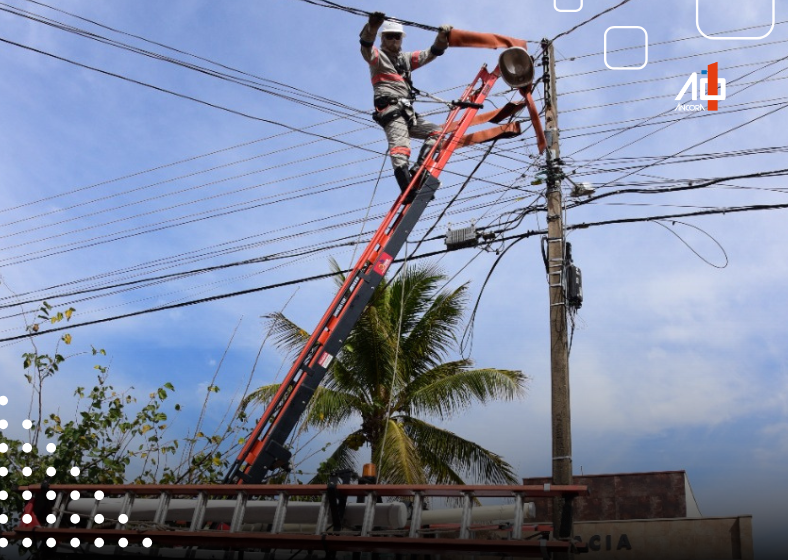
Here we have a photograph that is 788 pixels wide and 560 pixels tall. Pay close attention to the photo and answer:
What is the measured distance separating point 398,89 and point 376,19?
1.08 metres

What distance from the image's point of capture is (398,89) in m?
12.3

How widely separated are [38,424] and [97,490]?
19.3ft

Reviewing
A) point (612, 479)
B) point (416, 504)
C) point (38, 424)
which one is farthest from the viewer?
point (612, 479)

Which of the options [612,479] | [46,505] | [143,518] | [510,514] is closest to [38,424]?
[46,505]

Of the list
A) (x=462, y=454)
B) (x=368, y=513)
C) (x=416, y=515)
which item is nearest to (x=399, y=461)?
(x=462, y=454)

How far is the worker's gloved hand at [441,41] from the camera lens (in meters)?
12.4

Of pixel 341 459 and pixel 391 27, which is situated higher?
pixel 391 27

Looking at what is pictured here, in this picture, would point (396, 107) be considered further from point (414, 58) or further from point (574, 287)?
point (574, 287)

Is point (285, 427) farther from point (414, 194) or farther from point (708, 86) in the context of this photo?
point (708, 86)

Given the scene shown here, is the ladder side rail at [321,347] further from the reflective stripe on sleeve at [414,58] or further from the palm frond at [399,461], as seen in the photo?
the palm frond at [399,461]

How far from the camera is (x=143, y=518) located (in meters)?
8.78

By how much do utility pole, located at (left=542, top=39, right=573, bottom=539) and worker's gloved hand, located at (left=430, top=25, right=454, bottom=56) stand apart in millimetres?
1912

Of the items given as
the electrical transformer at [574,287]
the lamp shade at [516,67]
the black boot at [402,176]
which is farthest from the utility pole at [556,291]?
the black boot at [402,176]

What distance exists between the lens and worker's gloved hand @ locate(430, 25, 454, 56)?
12359mm
